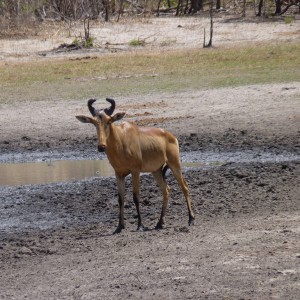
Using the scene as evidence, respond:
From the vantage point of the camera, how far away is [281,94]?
21984mm

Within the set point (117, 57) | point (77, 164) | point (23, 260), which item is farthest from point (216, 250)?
point (117, 57)

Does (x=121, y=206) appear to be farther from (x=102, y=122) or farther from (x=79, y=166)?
(x=79, y=166)

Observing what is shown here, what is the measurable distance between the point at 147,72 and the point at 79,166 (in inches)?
421

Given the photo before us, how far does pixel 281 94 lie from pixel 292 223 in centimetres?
1171

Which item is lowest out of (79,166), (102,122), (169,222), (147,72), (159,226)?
(147,72)

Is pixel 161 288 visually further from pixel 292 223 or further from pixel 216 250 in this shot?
pixel 292 223

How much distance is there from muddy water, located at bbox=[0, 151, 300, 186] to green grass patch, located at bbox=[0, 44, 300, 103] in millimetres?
6296

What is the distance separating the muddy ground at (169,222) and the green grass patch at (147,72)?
9.32 ft

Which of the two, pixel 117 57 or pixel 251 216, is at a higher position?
pixel 251 216

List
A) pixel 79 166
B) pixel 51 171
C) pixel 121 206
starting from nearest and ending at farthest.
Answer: pixel 121 206
pixel 51 171
pixel 79 166

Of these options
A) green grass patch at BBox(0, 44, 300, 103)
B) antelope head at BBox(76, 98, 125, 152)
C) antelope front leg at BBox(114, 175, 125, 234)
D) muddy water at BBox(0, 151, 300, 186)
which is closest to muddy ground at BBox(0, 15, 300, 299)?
antelope front leg at BBox(114, 175, 125, 234)

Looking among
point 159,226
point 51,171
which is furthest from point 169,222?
point 51,171

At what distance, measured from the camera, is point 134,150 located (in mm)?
11180

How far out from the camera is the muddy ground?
330 inches
